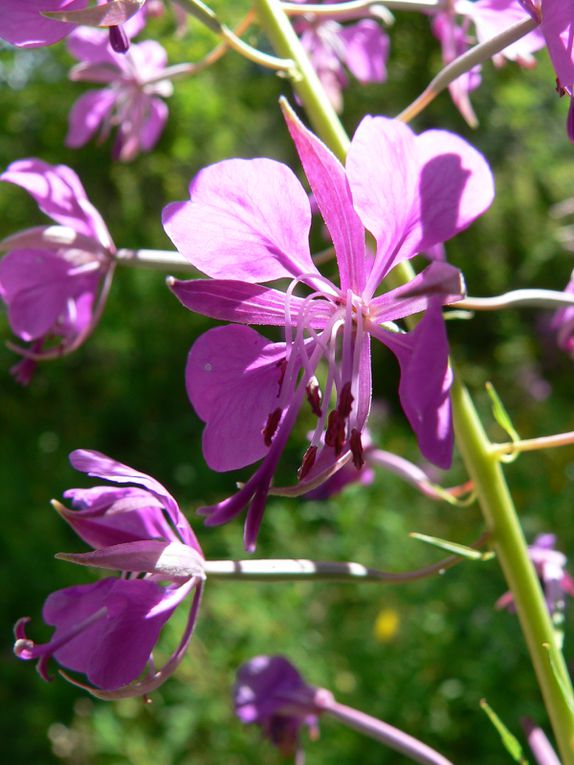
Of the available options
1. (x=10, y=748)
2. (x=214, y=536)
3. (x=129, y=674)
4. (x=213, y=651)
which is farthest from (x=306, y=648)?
(x=129, y=674)

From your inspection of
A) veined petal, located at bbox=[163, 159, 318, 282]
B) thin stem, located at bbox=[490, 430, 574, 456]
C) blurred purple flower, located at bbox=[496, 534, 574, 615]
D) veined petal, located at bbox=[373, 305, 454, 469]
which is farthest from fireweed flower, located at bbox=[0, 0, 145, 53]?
blurred purple flower, located at bbox=[496, 534, 574, 615]

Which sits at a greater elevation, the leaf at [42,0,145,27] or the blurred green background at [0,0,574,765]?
the leaf at [42,0,145,27]

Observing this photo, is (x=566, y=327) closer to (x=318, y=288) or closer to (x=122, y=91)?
(x=318, y=288)

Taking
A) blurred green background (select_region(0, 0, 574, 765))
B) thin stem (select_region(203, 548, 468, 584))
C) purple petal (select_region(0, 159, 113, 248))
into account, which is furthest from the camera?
blurred green background (select_region(0, 0, 574, 765))

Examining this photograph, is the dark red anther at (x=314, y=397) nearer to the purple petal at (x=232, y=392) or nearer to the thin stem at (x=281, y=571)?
the purple petal at (x=232, y=392)

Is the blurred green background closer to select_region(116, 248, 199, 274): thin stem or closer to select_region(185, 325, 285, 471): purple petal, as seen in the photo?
select_region(116, 248, 199, 274): thin stem

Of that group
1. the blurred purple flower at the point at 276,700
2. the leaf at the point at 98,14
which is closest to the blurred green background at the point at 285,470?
the leaf at the point at 98,14

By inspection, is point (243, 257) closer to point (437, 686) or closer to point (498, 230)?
point (437, 686)
